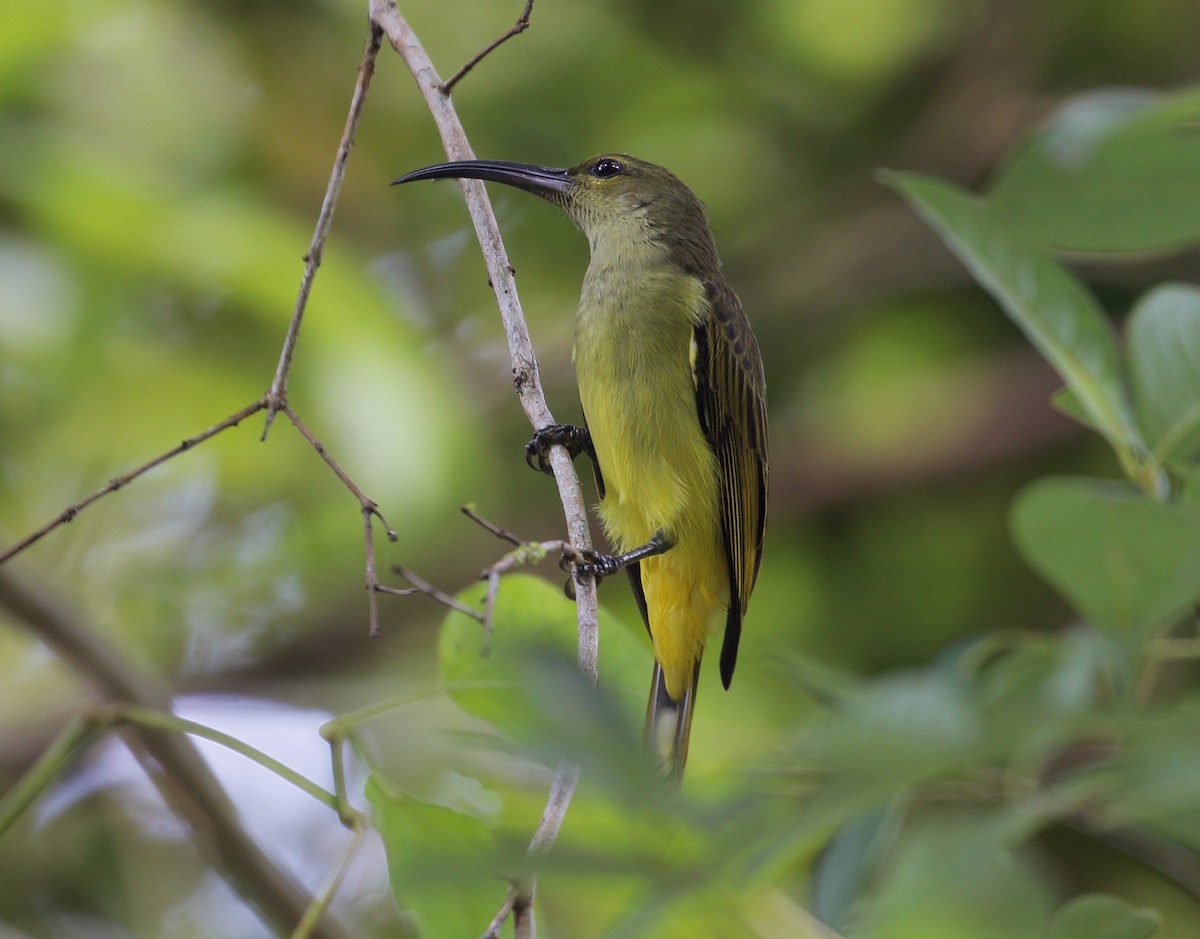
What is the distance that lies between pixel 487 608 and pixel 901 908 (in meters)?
0.91

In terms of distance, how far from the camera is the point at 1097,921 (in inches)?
39.3

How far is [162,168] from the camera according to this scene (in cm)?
438

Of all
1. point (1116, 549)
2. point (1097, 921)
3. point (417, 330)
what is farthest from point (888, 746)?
point (417, 330)

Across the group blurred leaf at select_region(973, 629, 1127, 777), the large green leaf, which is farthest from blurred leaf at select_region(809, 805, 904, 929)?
the large green leaf

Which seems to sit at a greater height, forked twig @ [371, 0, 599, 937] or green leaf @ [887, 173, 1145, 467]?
forked twig @ [371, 0, 599, 937]

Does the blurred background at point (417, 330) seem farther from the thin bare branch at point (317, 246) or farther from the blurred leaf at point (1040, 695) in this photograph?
the blurred leaf at point (1040, 695)

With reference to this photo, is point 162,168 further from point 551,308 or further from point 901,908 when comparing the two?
point 901,908

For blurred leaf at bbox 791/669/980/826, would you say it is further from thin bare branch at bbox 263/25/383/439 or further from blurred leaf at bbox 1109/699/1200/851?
thin bare branch at bbox 263/25/383/439

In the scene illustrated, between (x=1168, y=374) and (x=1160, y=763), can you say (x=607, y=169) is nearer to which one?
(x=1168, y=374)

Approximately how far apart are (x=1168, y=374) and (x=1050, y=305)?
0.22 metres

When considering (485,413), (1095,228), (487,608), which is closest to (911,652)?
(485,413)

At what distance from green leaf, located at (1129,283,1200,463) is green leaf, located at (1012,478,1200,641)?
0.26m

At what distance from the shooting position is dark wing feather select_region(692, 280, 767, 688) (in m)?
3.47

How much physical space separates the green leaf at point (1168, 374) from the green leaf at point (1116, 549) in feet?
0.86
